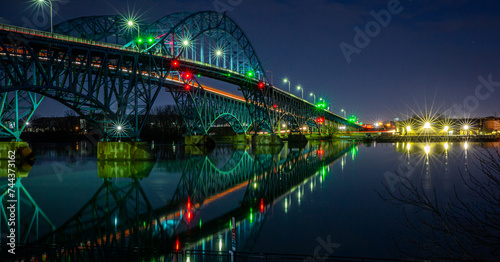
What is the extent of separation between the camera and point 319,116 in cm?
13925

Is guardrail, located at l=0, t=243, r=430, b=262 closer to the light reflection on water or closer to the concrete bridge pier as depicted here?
the light reflection on water

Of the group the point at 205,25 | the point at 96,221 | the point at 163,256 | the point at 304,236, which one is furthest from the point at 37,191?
the point at 205,25

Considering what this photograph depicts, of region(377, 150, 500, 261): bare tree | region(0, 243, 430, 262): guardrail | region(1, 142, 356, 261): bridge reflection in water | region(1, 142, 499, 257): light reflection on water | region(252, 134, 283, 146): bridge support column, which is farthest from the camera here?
region(252, 134, 283, 146): bridge support column

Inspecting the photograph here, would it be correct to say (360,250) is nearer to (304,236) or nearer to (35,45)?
(304,236)

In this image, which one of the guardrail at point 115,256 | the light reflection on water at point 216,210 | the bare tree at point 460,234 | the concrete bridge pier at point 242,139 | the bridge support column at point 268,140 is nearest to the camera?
the bare tree at point 460,234

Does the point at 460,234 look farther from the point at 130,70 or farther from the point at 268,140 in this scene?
the point at 268,140

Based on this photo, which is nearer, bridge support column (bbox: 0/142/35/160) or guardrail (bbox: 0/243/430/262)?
guardrail (bbox: 0/243/430/262)

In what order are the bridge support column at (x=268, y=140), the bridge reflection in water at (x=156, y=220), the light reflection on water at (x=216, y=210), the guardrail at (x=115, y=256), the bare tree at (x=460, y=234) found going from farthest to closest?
the bridge support column at (x=268, y=140) → the light reflection on water at (x=216, y=210) → the bridge reflection in water at (x=156, y=220) → the guardrail at (x=115, y=256) → the bare tree at (x=460, y=234)

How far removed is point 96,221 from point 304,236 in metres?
8.20

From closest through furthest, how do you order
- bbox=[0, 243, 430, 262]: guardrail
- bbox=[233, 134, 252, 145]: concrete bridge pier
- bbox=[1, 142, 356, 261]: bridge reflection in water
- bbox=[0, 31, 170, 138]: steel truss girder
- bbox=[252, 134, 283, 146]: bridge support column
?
bbox=[0, 243, 430, 262]: guardrail, bbox=[1, 142, 356, 261]: bridge reflection in water, bbox=[0, 31, 170, 138]: steel truss girder, bbox=[252, 134, 283, 146]: bridge support column, bbox=[233, 134, 252, 145]: concrete bridge pier

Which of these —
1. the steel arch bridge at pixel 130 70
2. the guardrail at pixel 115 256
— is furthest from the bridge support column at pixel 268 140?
the guardrail at pixel 115 256

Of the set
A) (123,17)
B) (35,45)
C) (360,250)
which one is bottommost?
(360,250)

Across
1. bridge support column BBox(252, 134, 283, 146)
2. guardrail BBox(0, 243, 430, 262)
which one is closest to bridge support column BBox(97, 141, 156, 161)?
guardrail BBox(0, 243, 430, 262)

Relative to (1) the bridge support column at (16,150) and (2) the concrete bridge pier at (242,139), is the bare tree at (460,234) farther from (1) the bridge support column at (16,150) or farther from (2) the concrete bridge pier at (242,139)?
(2) the concrete bridge pier at (242,139)
